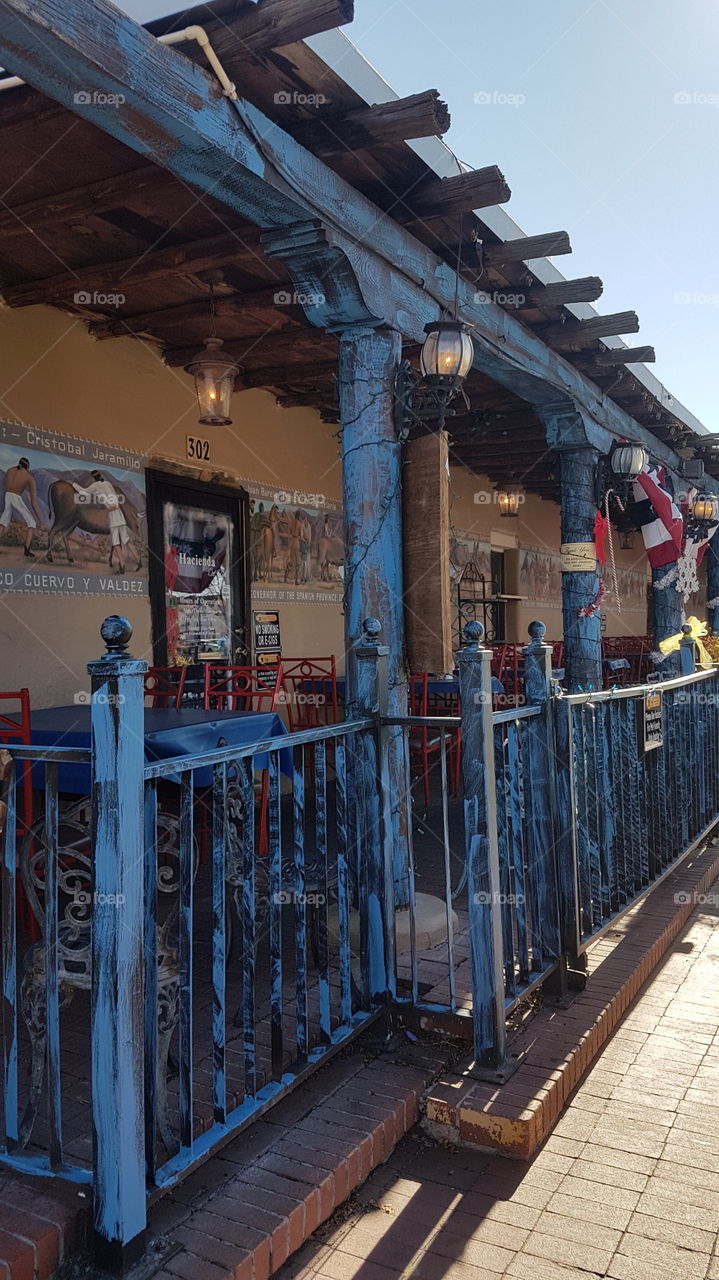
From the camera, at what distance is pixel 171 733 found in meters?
3.42

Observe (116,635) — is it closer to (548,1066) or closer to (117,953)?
(117,953)

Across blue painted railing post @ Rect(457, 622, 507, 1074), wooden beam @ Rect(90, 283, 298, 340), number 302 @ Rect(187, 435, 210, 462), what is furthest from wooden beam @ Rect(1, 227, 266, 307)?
blue painted railing post @ Rect(457, 622, 507, 1074)

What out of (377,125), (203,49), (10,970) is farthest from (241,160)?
(10,970)

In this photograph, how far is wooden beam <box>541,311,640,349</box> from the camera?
580cm

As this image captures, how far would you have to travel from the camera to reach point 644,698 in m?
3.80

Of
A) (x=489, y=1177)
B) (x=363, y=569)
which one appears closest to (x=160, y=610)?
(x=363, y=569)

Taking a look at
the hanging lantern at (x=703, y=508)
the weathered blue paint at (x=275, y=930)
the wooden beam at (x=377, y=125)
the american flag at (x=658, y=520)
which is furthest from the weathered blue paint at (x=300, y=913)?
the hanging lantern at (x=703, y=508)

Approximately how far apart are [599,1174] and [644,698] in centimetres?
199

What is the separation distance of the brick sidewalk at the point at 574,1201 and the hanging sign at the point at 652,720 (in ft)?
4.40

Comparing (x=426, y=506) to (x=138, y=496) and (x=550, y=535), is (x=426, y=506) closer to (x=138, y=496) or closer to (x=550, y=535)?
(x=138, y=496)

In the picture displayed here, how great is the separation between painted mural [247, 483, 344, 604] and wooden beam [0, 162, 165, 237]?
326 centimetres

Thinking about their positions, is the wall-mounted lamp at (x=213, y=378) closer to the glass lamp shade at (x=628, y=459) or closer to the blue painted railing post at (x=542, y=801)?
the blue painted railing post at (x=542, y=801)

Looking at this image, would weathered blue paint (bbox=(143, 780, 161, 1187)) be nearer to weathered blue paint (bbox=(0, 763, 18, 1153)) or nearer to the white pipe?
weathered blue paint (bbox=(0, 763, 18, 1153))

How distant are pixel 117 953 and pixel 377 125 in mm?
3163
